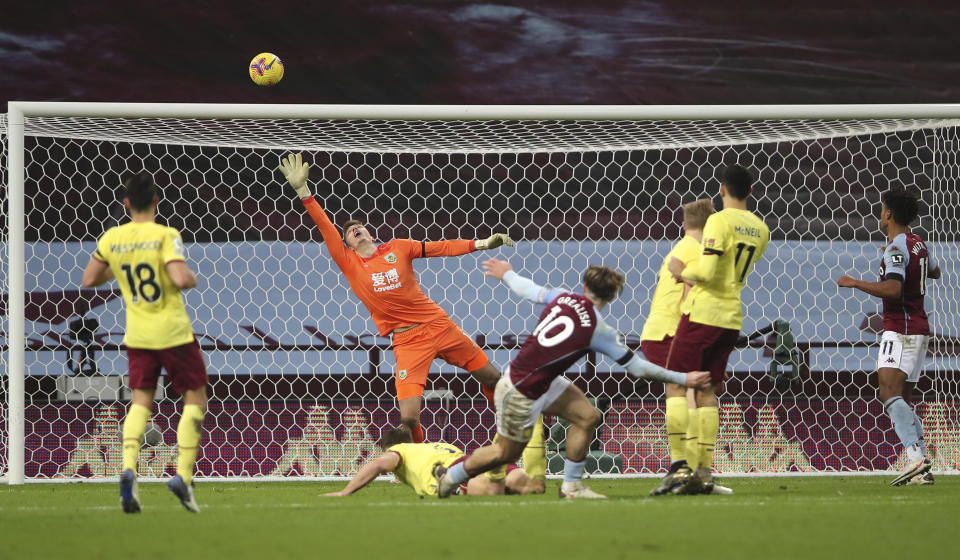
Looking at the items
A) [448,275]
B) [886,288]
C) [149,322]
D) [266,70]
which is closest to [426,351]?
[266,70]

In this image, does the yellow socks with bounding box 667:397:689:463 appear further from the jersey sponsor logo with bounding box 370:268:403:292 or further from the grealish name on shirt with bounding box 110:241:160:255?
the grealish name on shirt with bounding box 110:241:160:255

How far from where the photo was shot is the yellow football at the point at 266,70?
6680 millimetres

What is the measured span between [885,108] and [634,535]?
13.6ft

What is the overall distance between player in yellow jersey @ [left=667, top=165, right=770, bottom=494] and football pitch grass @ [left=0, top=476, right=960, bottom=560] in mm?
443

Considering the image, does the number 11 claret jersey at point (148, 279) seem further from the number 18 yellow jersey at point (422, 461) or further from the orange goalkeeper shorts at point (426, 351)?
the orange goalkeeper shorts at point (426, 351)

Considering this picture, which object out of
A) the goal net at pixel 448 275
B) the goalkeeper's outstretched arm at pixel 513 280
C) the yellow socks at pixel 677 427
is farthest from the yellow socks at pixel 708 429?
the goal net at pixel 448 275

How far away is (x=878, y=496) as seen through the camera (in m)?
4.91

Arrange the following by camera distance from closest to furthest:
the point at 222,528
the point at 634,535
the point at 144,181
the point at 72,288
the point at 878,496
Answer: the point at 634,535 → the point at 222,528 → the point at 144,181 → the point at 878,496 → the point at 72,288

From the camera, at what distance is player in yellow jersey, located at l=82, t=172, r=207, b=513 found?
4141 millimetres

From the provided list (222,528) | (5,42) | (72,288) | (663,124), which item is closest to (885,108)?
(663,124)

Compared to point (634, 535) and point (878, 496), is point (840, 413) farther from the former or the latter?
point (634, 535)

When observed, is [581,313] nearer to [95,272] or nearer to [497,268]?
[497,268]

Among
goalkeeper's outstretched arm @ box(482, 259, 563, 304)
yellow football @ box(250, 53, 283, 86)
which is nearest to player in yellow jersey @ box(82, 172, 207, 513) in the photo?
goalkeeper's outstretched arm @ box(482, 259, 563, 304)

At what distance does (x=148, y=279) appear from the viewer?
416cm
